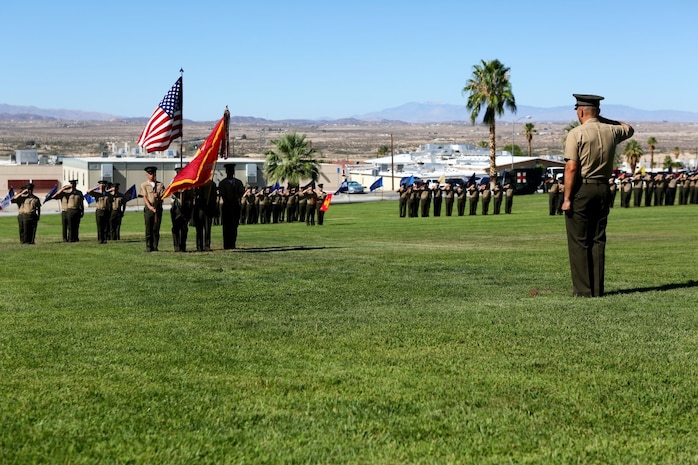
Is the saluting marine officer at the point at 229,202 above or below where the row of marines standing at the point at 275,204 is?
above

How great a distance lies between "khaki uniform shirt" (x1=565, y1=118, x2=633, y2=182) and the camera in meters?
10.0

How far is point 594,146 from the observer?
10047 mm

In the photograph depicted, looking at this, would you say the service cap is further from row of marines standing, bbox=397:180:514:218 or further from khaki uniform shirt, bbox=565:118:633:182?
row of marines standing, bbox=397:180:514:218

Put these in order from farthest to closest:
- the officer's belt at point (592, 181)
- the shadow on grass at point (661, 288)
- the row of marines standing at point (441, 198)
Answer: the row of marines standing at point (441, 198), the shadow on grass at point (661, 288), the officer's belt at point (592, 181)

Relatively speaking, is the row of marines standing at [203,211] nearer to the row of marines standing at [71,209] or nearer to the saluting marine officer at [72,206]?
the row of marines standing at [71,209]

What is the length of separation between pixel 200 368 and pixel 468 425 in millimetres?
2131

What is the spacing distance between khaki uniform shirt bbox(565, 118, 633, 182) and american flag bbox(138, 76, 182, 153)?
13.0 metres

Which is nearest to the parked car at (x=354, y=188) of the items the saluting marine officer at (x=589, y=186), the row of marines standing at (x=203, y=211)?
the row of marines standing at (x=203, y=211)

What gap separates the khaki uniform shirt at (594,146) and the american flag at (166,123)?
42.8 feet

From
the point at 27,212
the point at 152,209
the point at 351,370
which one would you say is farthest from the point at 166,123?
the point at 351,370

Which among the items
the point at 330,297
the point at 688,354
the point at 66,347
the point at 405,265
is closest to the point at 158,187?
the point at 405,265

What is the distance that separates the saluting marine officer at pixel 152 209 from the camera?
20.4 meters

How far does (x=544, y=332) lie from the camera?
7898 mm

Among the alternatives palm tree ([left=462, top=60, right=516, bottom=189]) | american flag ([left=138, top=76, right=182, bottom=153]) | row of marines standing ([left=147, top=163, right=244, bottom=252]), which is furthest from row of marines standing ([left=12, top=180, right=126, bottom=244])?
palm tree ([left=462, top=60, right=516, bottom=189])
